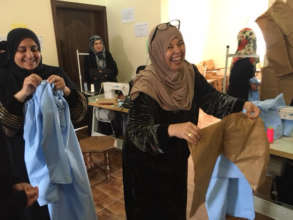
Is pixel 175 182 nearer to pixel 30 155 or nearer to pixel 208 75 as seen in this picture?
pixel 30 155

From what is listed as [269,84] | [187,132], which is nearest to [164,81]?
[187,132]

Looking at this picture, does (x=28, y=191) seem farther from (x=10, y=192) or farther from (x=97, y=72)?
(x=97, y=72)

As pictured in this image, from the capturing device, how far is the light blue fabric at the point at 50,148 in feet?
3.84

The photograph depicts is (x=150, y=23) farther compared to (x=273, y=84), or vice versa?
(x=150, y=23)

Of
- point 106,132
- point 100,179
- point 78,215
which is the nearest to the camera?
point 78,215

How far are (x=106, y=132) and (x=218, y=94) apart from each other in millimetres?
2534

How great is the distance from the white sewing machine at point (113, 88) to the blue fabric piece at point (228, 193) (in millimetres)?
1675

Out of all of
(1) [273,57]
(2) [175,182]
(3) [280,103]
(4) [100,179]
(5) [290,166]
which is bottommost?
(4) [100,179]

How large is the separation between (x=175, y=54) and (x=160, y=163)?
1.71 feet

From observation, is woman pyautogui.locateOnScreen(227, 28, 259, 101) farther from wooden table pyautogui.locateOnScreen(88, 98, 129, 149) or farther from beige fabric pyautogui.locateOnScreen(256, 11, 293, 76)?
wooden table pyautogui.locateOnScreen(88, 98, 129, 149)

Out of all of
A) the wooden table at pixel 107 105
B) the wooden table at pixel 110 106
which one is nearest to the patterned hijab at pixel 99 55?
the wooden table at pixel 107 105

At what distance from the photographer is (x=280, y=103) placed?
1.54 m

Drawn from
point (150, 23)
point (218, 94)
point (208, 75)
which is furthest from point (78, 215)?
point (208, 75)

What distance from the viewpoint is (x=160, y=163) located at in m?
1.11
